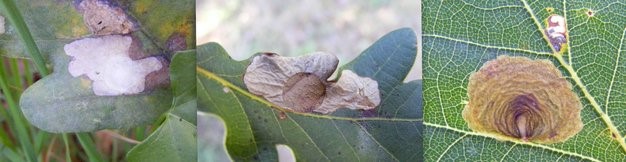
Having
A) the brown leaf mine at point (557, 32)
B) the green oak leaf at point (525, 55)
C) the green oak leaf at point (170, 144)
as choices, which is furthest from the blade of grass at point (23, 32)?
the brown leaf mine at point (557, 32)

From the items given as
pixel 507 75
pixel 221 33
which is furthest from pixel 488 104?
pixel 221 33

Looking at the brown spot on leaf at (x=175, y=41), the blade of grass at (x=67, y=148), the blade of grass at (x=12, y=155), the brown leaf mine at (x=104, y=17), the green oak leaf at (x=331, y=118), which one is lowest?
the blade of grass at (x=12, y=155)

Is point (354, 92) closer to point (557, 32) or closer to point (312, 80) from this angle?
point (312, 80)

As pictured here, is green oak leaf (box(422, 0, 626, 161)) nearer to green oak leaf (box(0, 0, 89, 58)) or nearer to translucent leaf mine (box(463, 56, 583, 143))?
translucent leaf mine (box(463, 56, 583, 143))

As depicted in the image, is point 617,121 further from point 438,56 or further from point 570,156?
point 438,56

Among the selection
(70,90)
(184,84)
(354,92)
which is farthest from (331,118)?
(70,90)

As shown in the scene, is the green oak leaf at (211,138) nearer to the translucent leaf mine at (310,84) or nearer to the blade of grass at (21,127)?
the translucent leaf mine at (310,84)

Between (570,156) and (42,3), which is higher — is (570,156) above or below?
below
